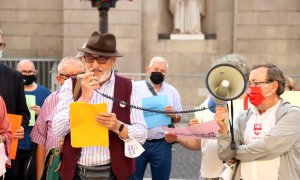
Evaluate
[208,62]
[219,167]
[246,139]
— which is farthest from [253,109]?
[208,62]

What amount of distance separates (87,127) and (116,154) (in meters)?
0.36

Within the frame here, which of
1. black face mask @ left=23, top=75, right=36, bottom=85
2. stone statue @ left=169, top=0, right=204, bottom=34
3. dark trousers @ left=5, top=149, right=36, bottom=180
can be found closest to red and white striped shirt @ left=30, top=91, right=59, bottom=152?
dark trousers @ left=5, top=149, right=36, bottom=180

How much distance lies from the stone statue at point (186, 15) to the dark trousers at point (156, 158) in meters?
11.3

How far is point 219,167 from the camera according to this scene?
654 cm

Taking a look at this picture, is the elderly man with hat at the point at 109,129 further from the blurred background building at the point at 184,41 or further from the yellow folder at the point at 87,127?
the blurred background building at the point at 184,41

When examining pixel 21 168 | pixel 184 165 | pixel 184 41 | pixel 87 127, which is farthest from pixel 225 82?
pixel 184 41

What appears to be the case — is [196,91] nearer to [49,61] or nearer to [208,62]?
[208,62]

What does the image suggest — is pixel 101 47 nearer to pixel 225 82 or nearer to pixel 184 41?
pixel 225 82

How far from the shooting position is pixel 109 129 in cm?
532

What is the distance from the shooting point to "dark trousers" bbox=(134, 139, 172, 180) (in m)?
8.66

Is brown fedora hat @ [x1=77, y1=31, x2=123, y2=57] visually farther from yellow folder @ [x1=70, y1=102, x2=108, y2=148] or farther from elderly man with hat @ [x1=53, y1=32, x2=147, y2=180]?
yellow folder @ [x1=70, y1=102, x2=108, y2=148]

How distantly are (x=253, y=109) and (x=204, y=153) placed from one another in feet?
3.60

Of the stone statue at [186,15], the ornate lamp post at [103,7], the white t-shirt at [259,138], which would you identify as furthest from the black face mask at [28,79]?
the stone statue at [186,15]

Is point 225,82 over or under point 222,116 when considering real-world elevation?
over
